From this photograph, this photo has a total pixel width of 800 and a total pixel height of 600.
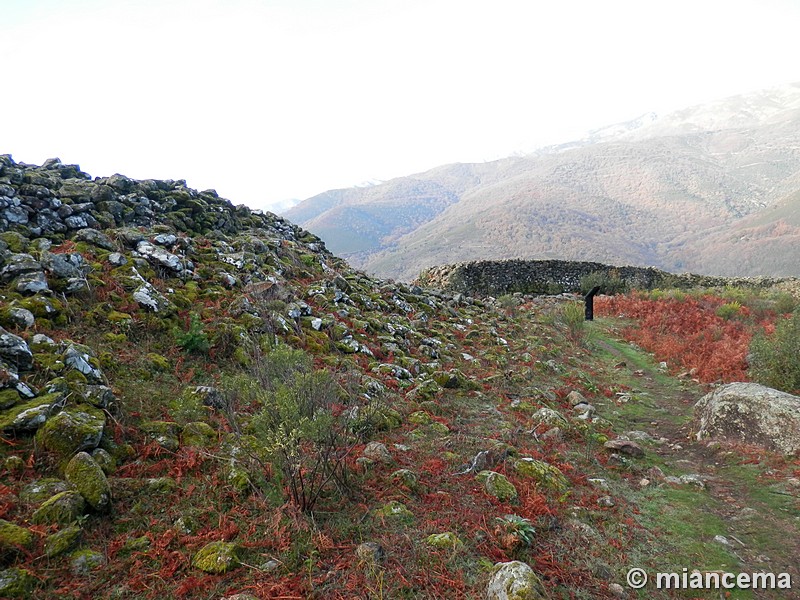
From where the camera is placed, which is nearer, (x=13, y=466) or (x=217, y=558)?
(x=217, y=558)

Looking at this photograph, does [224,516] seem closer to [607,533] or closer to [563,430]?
[607,533]

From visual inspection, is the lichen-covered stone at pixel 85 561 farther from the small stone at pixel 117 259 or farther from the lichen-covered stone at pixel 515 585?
the small stone at pixel 117 259

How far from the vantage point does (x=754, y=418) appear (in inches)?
244

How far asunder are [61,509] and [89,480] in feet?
0.99

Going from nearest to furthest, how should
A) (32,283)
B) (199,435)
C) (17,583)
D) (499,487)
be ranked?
1. (17,583)
2. (499,487)
3. (199,435)
4. (32,283)

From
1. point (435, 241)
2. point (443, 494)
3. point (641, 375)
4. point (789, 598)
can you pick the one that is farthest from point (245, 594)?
point (435, 241)

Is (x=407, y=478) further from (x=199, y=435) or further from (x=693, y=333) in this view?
(x=693, y=333)

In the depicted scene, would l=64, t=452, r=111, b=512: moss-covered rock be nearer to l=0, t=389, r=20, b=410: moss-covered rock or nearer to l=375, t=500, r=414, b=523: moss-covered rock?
l=0, t=389, r=20, b=410: moss-covered rock

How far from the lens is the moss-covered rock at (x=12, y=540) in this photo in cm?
A: 290

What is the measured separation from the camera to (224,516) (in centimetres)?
370

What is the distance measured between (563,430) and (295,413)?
465 centimetres

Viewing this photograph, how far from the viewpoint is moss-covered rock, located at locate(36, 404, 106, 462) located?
3.85 metres

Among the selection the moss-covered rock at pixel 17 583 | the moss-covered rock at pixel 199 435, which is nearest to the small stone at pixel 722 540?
the moss-covered rock at pixel 199 435

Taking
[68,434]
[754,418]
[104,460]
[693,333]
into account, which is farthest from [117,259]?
[693,333]
